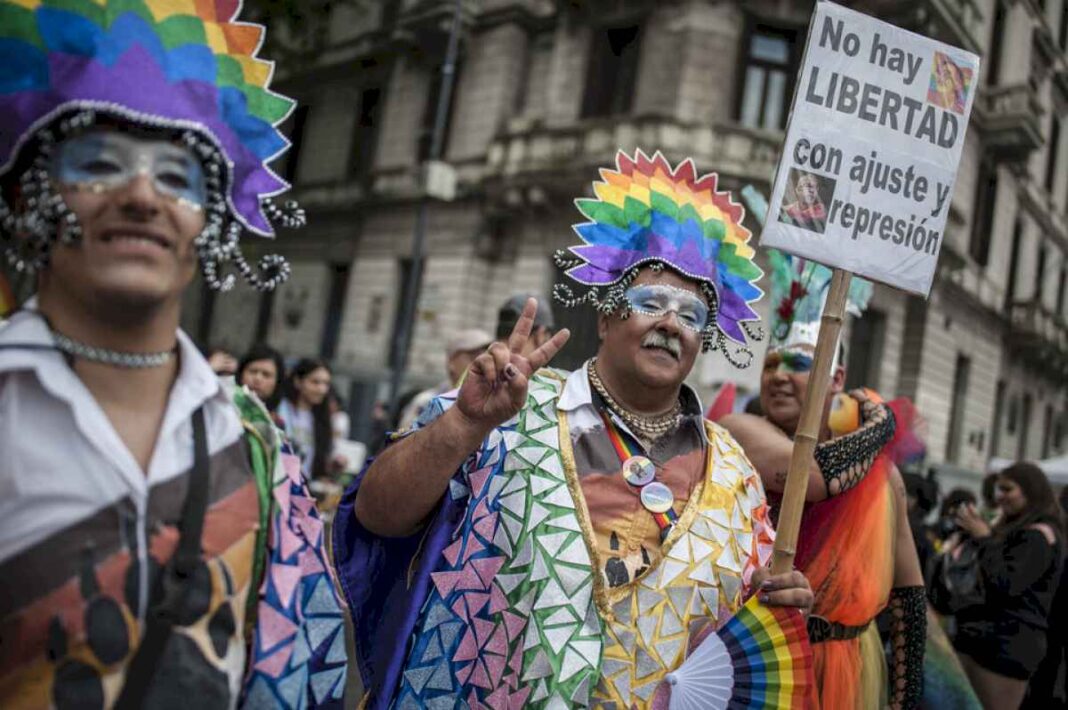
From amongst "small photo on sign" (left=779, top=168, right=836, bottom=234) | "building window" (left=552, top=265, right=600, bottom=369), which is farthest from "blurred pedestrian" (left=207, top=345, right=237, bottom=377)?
"small photo on sign" (left=779, top=168, right=836, bottom=234)

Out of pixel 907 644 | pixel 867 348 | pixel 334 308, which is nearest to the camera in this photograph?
pixel 907 644

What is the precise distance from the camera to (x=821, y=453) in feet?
9.49

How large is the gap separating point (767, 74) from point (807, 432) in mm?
13619

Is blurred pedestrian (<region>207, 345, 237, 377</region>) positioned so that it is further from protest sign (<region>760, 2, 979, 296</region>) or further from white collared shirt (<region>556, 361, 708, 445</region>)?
protest sign (<region>760, 2, 979, 296</region>)

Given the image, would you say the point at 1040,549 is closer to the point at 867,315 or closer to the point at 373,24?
the point at 867,315

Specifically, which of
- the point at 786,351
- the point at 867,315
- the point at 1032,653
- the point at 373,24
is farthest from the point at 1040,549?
the point at 373,24

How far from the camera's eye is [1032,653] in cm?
480

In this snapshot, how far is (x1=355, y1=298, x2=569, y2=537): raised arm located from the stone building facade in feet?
37.4

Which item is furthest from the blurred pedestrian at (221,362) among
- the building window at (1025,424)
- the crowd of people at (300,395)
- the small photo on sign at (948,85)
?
the building window at (1025,424)

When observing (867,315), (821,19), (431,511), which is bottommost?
(431,511)

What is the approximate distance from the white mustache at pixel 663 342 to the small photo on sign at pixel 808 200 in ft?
1.45

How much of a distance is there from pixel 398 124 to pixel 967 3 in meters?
10.9

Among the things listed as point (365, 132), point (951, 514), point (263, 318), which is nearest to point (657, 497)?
point (951, 514)

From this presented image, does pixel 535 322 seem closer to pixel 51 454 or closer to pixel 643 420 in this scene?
pixel 643 420
